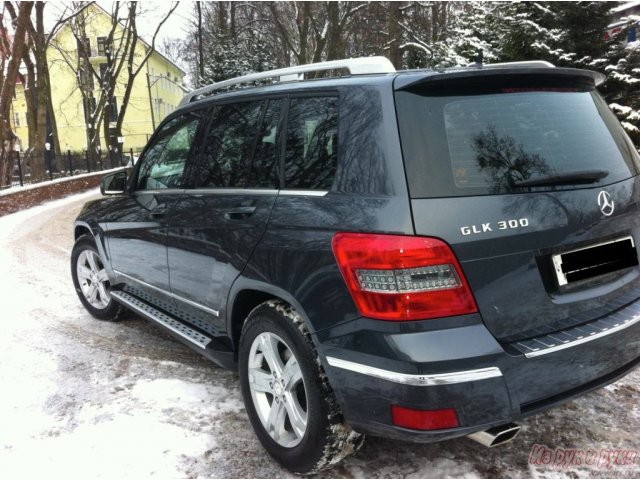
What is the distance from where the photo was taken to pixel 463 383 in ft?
6.72

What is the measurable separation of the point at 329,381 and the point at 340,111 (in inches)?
46.9

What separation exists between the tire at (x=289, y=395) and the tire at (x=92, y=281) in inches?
98.7

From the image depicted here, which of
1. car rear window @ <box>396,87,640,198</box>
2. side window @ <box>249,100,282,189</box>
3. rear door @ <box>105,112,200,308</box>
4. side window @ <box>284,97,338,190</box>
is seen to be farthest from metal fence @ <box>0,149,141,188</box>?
car rear window @ <box>396,87,640,198</box>

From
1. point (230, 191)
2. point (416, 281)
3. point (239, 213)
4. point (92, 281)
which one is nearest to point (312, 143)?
point (239, 213)

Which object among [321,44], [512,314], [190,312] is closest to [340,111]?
[512,314]

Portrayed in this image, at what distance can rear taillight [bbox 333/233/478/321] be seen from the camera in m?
2.10

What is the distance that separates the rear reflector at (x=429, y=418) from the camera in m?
2.07

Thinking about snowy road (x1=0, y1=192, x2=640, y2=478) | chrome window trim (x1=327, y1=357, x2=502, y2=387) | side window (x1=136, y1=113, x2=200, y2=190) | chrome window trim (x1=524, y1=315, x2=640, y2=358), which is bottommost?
snowy road (x1=0, y1=192, x2=640, y2=478)

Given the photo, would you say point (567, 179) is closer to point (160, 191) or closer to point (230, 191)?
point (230, 191)

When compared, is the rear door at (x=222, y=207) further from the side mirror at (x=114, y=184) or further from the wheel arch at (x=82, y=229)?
the wheel arch at (x=82, y=229)

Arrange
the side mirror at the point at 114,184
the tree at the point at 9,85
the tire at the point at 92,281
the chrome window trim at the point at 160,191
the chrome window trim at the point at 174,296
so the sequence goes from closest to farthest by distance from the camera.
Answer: the chrome window trim at the point at 174,296
the chrome window trim at the point at 160,191
the side mirror at the point at 114,184
the tire at the point at 92,281
the tree at the point at 9,85

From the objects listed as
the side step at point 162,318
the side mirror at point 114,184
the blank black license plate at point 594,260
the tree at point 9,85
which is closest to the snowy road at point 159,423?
the side step at point 162,318

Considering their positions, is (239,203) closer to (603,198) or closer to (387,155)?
(387,155)

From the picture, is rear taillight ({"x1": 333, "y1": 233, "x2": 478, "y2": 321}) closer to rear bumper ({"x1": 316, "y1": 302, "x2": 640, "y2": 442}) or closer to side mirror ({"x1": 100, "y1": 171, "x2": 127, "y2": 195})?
rear bumper ({"x1": 316, "y1": 302, "x2": 640, "y2": 442})
